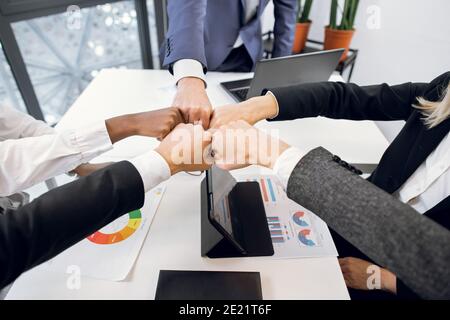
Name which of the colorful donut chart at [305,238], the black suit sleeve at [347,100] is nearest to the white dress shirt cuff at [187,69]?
the black suit sleeve at [347,100]

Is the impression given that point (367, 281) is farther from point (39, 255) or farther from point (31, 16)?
point (31, 16)

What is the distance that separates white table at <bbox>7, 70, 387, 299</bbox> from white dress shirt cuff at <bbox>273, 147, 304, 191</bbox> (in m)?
0.23

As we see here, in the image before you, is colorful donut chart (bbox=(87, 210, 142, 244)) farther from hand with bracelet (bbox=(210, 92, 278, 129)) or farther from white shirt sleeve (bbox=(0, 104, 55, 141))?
white shirt sleeve (bbox=(0, 104, 55, 141))

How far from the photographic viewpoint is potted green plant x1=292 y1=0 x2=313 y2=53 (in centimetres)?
217

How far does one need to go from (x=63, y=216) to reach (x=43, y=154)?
14.5 inches

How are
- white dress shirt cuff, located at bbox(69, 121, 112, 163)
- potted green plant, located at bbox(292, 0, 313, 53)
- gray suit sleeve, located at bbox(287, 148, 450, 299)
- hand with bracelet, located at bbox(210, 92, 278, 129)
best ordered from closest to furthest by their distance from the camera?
1. gray suit sleeve, located at bbox(287, 148, 450, 299)
2. white dress shirt cuff, located at bbox(69, 121, 112, 163)
3. hand with bracelet, located at bbox(210, 92, 278, 129)
4. potted green plant, located at bbox(292, 0, 313, 53)

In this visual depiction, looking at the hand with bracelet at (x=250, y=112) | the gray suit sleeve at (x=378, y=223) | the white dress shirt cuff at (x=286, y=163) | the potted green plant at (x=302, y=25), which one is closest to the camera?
the gray suit sleeve at (x=378, y=223)

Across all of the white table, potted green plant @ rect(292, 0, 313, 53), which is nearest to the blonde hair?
the white table

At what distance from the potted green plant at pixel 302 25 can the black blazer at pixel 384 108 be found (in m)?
1.39

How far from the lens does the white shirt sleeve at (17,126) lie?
Answer: 99 cm

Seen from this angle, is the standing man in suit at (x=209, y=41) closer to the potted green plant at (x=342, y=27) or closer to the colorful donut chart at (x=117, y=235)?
the colorful donut chart at (x=117, y=235)

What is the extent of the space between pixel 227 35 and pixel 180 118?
0.75 m

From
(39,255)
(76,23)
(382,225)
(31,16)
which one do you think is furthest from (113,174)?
(76,23)
